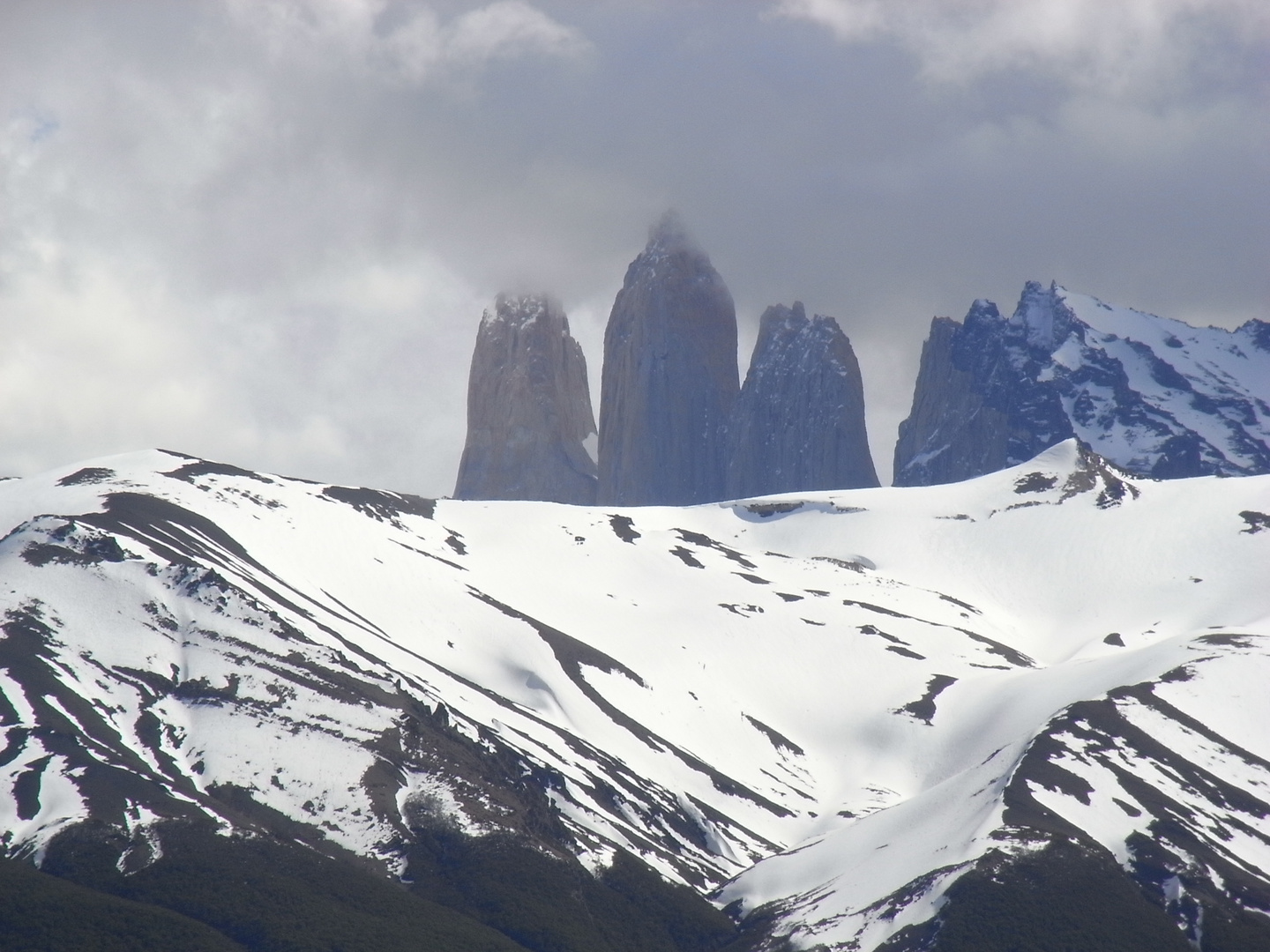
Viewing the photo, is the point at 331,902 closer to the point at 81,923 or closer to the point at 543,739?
the point at 81,923

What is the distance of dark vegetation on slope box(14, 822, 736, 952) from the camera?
361ft

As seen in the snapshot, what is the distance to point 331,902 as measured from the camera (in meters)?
118

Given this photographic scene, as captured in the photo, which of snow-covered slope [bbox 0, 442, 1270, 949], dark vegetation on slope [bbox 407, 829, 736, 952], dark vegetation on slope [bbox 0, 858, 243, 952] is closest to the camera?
dark vegetation on slope [bbox 0, 858, 243, 952]

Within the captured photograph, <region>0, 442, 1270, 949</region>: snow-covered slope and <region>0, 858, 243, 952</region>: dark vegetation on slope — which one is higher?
<region>0, 442, 1270, 949</region>: snow-covered slope

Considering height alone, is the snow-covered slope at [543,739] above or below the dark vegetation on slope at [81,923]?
above

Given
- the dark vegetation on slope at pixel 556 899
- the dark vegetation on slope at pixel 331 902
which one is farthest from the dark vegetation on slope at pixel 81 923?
the dark vegetation on slope at pixel 556 899

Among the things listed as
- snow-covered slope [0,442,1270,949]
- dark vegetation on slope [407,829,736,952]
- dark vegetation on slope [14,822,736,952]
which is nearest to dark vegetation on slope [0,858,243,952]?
dark vegetation on slope [14,822,736,952]

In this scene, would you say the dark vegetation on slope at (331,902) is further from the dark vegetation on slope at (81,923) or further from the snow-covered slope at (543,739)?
the snow-covered slope at (543,739)

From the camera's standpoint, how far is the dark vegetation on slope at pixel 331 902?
110 m

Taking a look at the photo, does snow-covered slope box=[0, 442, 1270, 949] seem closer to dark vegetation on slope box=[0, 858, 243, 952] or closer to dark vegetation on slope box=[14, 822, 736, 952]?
dark vegetation on slope box=[14, 822, 736, 952]

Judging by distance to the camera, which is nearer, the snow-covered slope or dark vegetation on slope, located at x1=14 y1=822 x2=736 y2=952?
dark vegetation on slope, located at x1=14 y1=822 x2=736 y2=952

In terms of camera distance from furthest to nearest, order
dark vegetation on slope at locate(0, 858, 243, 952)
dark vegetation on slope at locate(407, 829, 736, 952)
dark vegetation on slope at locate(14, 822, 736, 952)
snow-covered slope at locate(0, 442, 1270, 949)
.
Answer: snow-covered slope at locate(0, 442, 1270, 949), dark vegetation on slope at locate(407, 829, 736, 952), dark vegetation on slope at locate(14, 822, 736, 952), dark vegetation on slope at locate(0, 858, 243, 952)

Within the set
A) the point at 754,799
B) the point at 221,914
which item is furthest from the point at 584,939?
the point at 754,799

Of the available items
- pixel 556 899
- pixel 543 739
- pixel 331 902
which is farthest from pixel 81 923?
pixel 543 739
